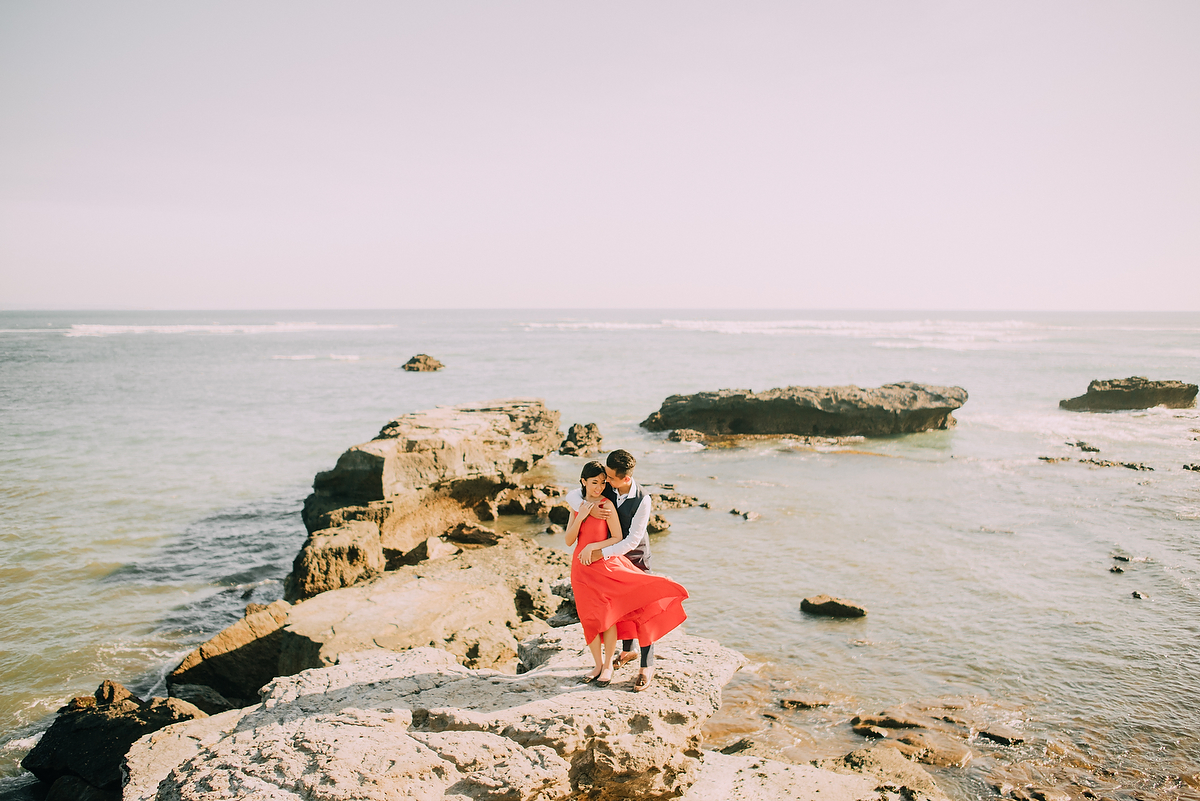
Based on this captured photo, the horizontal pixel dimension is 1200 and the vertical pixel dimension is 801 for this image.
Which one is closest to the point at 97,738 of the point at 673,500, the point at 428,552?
the point at 428,552

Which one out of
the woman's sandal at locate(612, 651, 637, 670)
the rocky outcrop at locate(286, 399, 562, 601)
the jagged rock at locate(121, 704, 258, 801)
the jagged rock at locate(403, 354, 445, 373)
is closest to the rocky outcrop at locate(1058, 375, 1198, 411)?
the rocky outcrop at locate(286, 399, 562, 601)

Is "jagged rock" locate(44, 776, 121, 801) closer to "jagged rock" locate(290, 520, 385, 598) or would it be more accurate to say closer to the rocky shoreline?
the rocky shoreline

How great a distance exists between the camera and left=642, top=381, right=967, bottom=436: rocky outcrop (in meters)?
21.1

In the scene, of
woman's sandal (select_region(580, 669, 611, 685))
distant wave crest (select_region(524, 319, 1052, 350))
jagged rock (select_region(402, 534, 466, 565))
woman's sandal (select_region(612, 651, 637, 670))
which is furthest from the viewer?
distant wave crest (select_region(524, 319, 1052, 350))

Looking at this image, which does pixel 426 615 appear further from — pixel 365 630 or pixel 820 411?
pixel 820 411

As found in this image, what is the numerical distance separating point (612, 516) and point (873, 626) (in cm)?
518

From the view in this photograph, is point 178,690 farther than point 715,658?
Yes

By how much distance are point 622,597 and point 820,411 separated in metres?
17.9

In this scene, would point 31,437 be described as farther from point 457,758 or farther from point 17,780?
point 457,758

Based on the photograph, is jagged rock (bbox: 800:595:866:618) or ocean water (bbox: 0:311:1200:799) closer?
ocean water (bbox: 0:311:1200:799)

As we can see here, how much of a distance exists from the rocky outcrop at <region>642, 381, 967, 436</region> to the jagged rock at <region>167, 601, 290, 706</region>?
16.4 meters

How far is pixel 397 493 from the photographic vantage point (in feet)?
35.1

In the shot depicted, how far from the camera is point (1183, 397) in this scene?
2578 centimetres

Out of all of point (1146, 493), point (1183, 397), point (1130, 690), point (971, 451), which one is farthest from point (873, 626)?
point (1183, 397)
